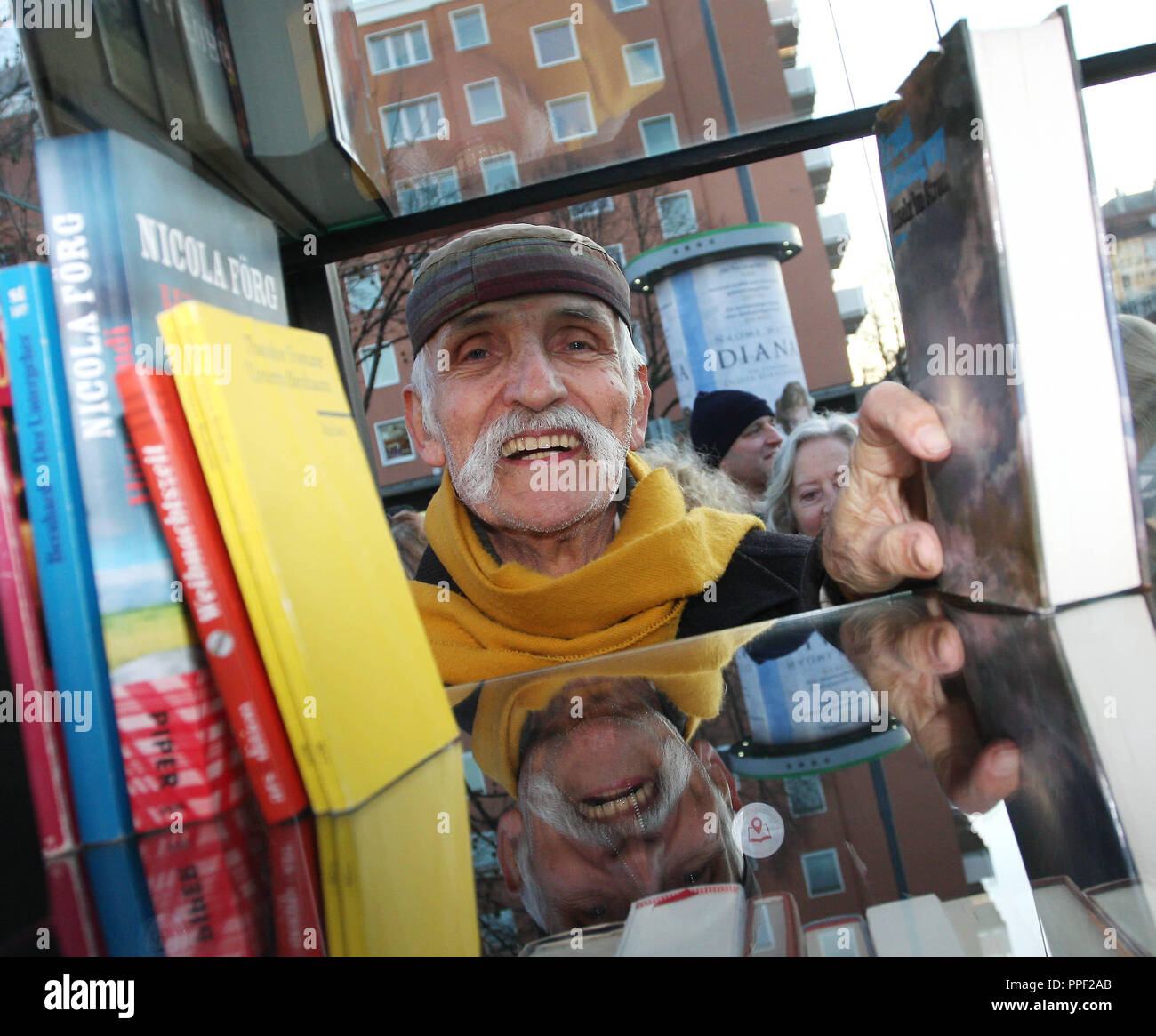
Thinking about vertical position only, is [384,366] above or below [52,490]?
above

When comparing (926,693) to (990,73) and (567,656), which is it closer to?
(990,73)

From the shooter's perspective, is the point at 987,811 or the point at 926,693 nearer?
the point at 987,811

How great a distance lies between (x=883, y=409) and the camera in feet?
2.75

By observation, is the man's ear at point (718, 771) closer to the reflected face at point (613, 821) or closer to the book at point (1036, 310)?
the reflected face at point (613, 821)

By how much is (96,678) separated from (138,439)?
12cm

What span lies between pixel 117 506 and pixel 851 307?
4.54 m

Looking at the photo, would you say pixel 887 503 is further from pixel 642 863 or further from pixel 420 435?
pixel 420 435

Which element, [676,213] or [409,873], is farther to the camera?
[676,213]

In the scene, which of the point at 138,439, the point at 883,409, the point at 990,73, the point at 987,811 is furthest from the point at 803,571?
the point at 138,439

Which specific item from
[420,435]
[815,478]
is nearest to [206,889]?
[420,435]

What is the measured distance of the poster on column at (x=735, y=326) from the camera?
3.04 metres

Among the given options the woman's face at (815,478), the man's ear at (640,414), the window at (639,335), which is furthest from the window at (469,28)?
the window at (639,335)

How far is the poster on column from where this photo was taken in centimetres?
304

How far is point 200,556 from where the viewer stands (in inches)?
17.9
